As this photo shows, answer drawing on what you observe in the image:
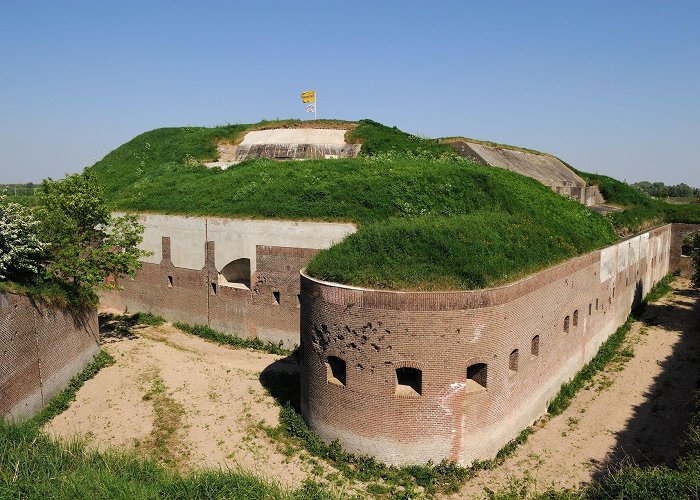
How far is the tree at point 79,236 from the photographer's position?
15898 mm

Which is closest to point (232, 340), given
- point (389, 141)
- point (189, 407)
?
point (189, 407)

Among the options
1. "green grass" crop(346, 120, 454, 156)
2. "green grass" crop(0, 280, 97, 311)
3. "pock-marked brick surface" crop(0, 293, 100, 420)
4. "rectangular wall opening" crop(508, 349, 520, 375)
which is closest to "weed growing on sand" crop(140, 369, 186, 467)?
"pock-marked brick surface" crop(0, 293, 100, 420)

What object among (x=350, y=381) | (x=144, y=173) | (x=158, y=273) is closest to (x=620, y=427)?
(x=350, y=381)

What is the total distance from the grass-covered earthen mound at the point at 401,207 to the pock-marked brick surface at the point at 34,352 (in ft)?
21.9

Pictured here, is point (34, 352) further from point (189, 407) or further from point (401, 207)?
point (401, 207)

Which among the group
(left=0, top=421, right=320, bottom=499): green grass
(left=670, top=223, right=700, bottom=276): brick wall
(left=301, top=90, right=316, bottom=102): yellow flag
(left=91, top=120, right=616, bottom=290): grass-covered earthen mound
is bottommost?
(left=0, top=421, right=320, bottom=499): green grass

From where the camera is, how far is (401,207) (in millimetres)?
17625

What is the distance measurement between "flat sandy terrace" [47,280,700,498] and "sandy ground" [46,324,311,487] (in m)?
0.03

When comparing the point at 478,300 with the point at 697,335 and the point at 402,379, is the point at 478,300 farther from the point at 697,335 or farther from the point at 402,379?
the point at 697,335

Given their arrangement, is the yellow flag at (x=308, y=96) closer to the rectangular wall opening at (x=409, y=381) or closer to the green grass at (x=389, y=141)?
the green grass at (x=389, y=141)

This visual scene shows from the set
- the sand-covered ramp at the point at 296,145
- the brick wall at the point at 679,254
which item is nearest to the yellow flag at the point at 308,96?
the sand-covered ramp at the point at 296,145

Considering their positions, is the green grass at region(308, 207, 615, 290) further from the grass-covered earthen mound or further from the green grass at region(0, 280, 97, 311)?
the green grass at region(0, 280, 97, 311)

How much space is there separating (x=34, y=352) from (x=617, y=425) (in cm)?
1474

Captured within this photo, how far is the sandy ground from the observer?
1144 cm
